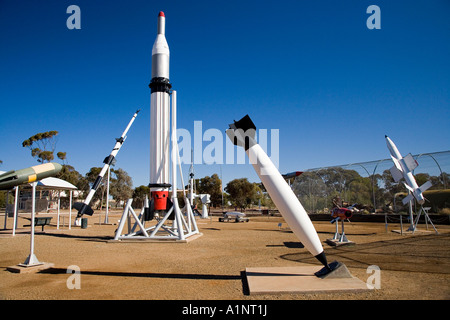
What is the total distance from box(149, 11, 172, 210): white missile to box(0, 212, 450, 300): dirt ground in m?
2.54

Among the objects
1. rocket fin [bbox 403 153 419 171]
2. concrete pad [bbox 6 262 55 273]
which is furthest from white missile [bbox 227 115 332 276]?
rocket fin [bbox 403 153 419 171]

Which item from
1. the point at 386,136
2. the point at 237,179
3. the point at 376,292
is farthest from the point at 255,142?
the point at 237,179

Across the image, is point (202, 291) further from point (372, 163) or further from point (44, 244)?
point (372, 163)

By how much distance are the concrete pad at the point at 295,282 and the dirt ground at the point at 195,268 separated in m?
0.12

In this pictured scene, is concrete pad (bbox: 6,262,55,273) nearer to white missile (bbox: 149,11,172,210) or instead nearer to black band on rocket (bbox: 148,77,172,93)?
white missile (bbox: 149,11,172,210)

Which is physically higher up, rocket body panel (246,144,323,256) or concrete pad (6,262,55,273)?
rocket body panel (246,144,323,256)

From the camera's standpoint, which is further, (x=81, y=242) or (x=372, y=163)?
(x=372, y=163)

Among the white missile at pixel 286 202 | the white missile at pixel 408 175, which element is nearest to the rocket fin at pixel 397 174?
the white missile at pixel 408 175

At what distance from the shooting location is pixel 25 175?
6852mm

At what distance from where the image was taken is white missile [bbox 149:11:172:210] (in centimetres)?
1399

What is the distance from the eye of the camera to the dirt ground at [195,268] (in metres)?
5.61

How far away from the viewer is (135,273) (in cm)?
745

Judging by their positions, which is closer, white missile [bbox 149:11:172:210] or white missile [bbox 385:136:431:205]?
white missile [bbox 149:11:172:210]
